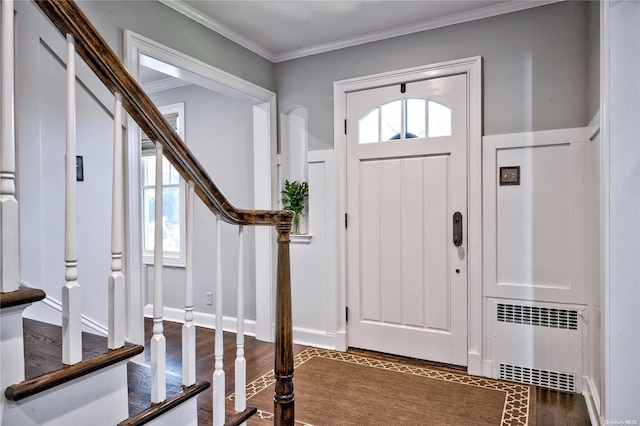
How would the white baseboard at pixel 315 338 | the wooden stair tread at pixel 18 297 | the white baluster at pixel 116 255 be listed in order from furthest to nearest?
the white baseboard at pixel 315 338
the white baluster at pixel 116 255
the wooden stair tread at pixel 18 297

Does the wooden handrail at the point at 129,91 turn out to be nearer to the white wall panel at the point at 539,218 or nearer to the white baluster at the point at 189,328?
the white baluster at the point at 189,328

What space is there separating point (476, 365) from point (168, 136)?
272cm

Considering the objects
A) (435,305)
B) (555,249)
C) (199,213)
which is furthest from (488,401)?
(199,213)

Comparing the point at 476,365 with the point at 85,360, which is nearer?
the point at 85,360

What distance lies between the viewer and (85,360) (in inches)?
40.2

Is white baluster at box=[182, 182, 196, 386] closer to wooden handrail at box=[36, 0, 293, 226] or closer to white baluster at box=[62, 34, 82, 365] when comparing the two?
wooden handrail at box=[36, 0, 293, 226]

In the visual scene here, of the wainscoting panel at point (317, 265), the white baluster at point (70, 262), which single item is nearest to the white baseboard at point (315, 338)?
the wainscoting panel at point (317, 265)

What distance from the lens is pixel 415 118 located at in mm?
3209

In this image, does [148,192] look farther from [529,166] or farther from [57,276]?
[529,166]

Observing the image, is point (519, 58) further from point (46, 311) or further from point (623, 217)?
point (46, 311)

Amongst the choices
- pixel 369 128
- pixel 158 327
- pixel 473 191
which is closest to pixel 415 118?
Result: pixel 369 128

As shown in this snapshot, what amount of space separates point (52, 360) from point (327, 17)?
2.82 m

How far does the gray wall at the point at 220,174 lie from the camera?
402cm

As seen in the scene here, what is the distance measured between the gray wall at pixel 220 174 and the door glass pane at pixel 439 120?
5.90ft
